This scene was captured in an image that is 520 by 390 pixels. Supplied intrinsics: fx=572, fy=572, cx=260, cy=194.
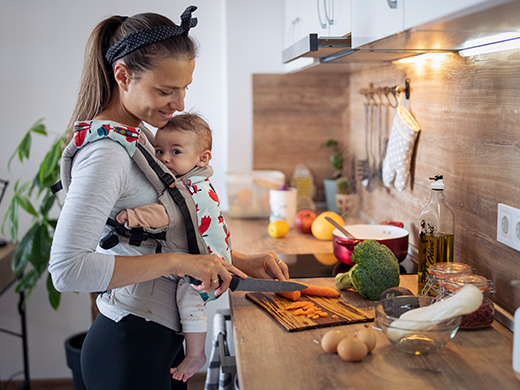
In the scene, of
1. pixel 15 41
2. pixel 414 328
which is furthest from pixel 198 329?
pixel 15 41

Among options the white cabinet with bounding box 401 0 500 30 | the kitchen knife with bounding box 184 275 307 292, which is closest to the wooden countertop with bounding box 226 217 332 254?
the kitchen knife with bounding box 184 275 307 292

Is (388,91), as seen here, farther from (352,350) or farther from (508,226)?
(352,350)

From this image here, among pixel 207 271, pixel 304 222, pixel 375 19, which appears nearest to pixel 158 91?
pixel 207 271

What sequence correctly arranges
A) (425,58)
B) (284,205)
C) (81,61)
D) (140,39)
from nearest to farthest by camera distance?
1. (140,39)
2. (425,58)
3. (284,205)
4. (81,61)

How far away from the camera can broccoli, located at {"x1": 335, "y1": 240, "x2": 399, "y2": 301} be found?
4.83 feet

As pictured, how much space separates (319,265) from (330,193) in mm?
1033

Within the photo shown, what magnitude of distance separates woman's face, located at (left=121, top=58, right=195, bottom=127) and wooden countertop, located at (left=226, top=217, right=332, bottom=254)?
90cm

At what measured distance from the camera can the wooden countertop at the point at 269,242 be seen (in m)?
2.13

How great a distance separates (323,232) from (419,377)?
3.97 ft

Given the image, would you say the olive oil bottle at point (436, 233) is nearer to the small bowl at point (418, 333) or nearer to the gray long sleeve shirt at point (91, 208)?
the small bowl at point (418, 333)

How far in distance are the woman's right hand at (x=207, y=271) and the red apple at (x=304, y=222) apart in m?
1.06

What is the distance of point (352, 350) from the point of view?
111cm

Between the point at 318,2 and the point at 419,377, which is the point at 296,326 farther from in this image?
the point at 318,2

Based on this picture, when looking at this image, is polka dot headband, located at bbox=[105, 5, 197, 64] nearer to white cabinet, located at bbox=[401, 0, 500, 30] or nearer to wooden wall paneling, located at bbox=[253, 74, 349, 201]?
white cabinet, located at bbox=[401, 0, 500, 30]
